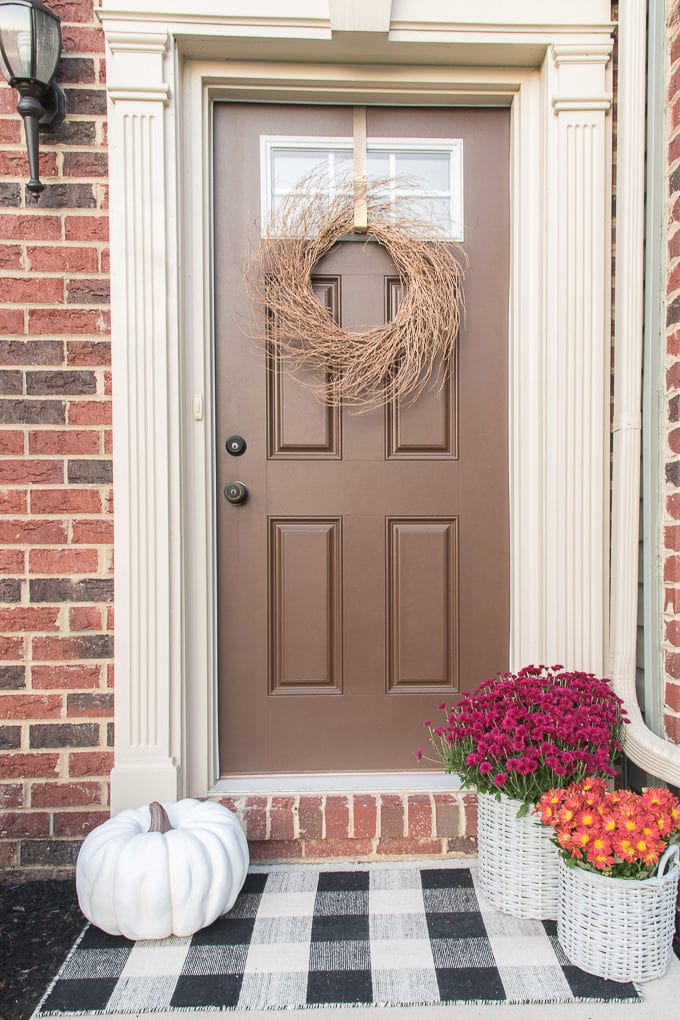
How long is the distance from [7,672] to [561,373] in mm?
1818

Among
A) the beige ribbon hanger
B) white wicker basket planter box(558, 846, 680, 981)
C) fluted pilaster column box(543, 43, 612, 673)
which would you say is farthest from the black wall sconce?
white wicker basket planter box(558, 846, 680, 981)

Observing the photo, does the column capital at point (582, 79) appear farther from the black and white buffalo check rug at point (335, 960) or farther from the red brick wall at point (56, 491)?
the black and white buffalo check rug at point (335, 960)

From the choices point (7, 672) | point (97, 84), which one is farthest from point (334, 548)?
point (97, 84)

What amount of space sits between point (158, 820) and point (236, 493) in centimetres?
Result: 92

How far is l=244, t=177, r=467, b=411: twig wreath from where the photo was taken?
2.07 m

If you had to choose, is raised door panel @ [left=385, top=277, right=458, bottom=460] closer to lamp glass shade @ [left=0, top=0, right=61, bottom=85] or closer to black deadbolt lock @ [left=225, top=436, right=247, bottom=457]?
black deadbolt lock @ [left=225, top=436, right=247, bottom=457]

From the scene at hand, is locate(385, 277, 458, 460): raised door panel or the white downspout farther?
locate(385, 277, 458, 460): raised door panel

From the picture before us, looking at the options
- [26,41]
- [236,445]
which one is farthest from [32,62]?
[236,445]

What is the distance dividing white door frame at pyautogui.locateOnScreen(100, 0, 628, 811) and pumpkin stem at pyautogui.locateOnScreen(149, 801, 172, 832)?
231mm

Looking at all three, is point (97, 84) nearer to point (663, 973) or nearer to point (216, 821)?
point (216, 821)

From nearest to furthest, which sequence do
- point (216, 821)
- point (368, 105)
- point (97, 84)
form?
point (216, 821)
point (97, 84)
point (368, 105)

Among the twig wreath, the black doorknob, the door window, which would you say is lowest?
the black doorknob

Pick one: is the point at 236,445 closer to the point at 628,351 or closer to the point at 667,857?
the point at 628,351

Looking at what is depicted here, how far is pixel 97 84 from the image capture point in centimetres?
198
